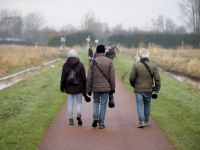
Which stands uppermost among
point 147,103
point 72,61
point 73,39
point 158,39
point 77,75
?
point 73,39

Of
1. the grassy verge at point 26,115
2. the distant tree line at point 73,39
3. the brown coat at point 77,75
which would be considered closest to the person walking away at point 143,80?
the brown coat at point 77,75

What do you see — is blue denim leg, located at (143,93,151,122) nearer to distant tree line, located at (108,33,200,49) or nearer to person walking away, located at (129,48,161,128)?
person walking away, located at (129,48,161,128)

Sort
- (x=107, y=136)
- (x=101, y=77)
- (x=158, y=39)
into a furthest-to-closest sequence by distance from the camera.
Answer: (x=158, y=39) < (x=101, y=77) < (x=107, y=136)

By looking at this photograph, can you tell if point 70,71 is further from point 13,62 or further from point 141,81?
point 13,62

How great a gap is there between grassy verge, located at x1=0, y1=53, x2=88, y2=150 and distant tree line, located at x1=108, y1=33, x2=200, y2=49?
1902 inches

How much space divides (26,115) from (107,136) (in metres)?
3.07

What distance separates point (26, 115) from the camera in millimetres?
7844

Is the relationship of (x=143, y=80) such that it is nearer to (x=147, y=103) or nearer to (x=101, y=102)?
(x=147, y=103)

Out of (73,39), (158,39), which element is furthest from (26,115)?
(73,39)

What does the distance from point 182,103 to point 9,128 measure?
632cm

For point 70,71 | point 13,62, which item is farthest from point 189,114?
point 13,62

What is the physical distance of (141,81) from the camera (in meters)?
6.48

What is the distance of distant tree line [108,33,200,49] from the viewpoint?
183 ft

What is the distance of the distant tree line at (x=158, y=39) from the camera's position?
55750 millimetres
